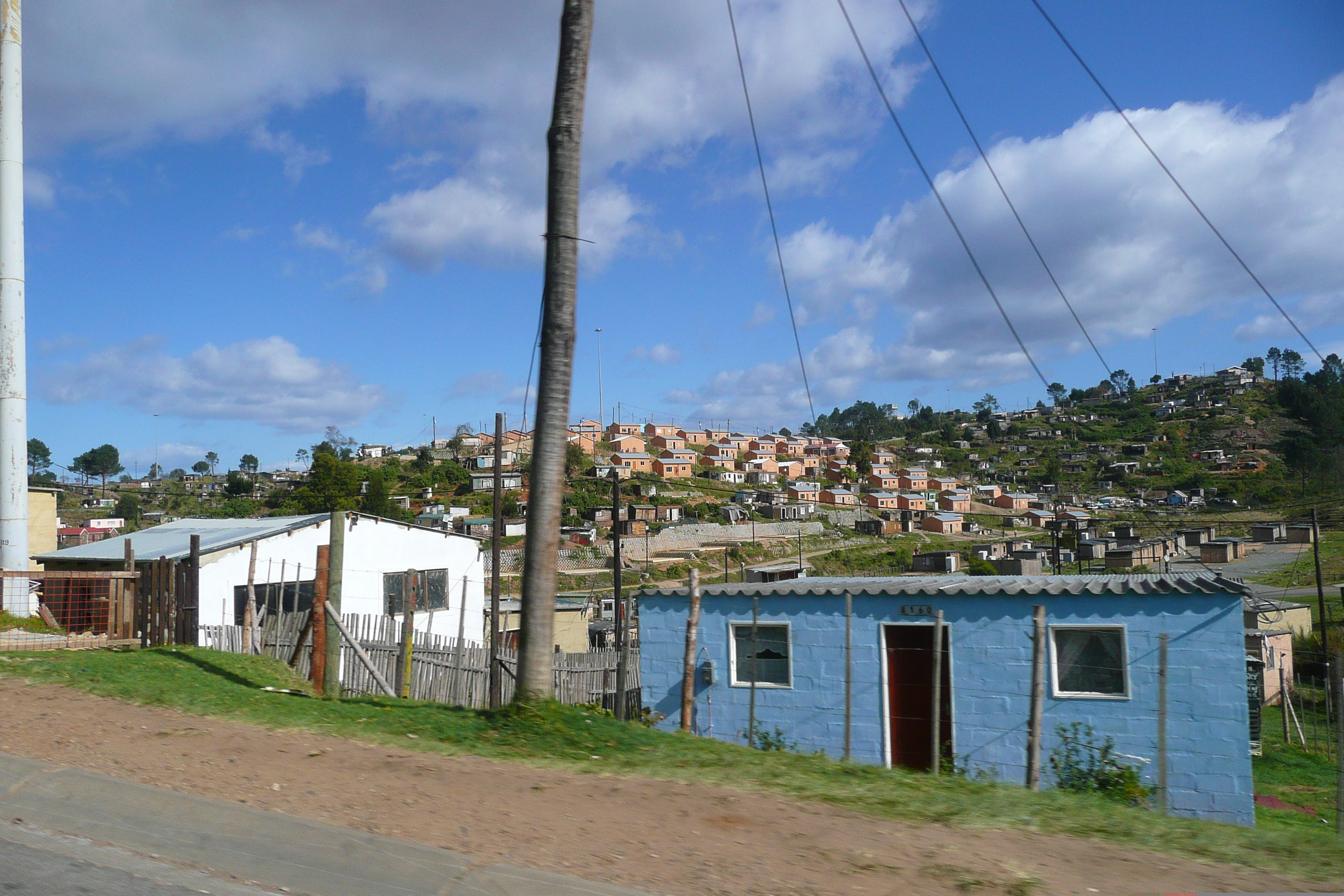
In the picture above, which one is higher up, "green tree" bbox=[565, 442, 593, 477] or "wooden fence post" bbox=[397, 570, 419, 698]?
"green tree" bbox=[565, 442, 593, 477]

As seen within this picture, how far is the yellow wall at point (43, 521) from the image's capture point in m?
31.2

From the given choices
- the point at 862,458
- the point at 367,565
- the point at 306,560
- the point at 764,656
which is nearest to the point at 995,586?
the point at 764,656

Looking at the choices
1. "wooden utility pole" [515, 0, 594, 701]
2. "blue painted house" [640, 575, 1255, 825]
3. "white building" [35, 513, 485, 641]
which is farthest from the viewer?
"white building" [35, 513, 485, 641]

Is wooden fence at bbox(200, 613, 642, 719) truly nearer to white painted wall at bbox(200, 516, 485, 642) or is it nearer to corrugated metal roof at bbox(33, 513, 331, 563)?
white painted wall at bbox(200, 516, 485, 642)

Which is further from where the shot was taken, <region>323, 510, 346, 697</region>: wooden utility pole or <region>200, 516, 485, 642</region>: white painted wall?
<region>200, 516, 485, 642</region>: white painted wall

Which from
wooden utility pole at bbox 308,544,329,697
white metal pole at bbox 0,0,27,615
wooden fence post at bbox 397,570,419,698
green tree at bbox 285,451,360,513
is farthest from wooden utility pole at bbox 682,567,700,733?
green tree at bbox 285,451,360,513

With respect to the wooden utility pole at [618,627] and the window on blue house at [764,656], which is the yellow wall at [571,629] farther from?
the window on blue house at [764,656]

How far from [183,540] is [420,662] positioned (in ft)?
43.0

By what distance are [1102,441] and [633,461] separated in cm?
7372

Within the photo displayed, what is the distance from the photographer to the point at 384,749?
7117mm

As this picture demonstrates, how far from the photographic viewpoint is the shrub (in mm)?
9719

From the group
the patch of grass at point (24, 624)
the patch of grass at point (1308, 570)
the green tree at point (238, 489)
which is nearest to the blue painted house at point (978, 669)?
the patch of grass at point (24, 624)

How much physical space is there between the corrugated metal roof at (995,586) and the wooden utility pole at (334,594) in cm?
496

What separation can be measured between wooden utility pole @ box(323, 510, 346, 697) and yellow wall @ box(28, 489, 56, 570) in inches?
1047
